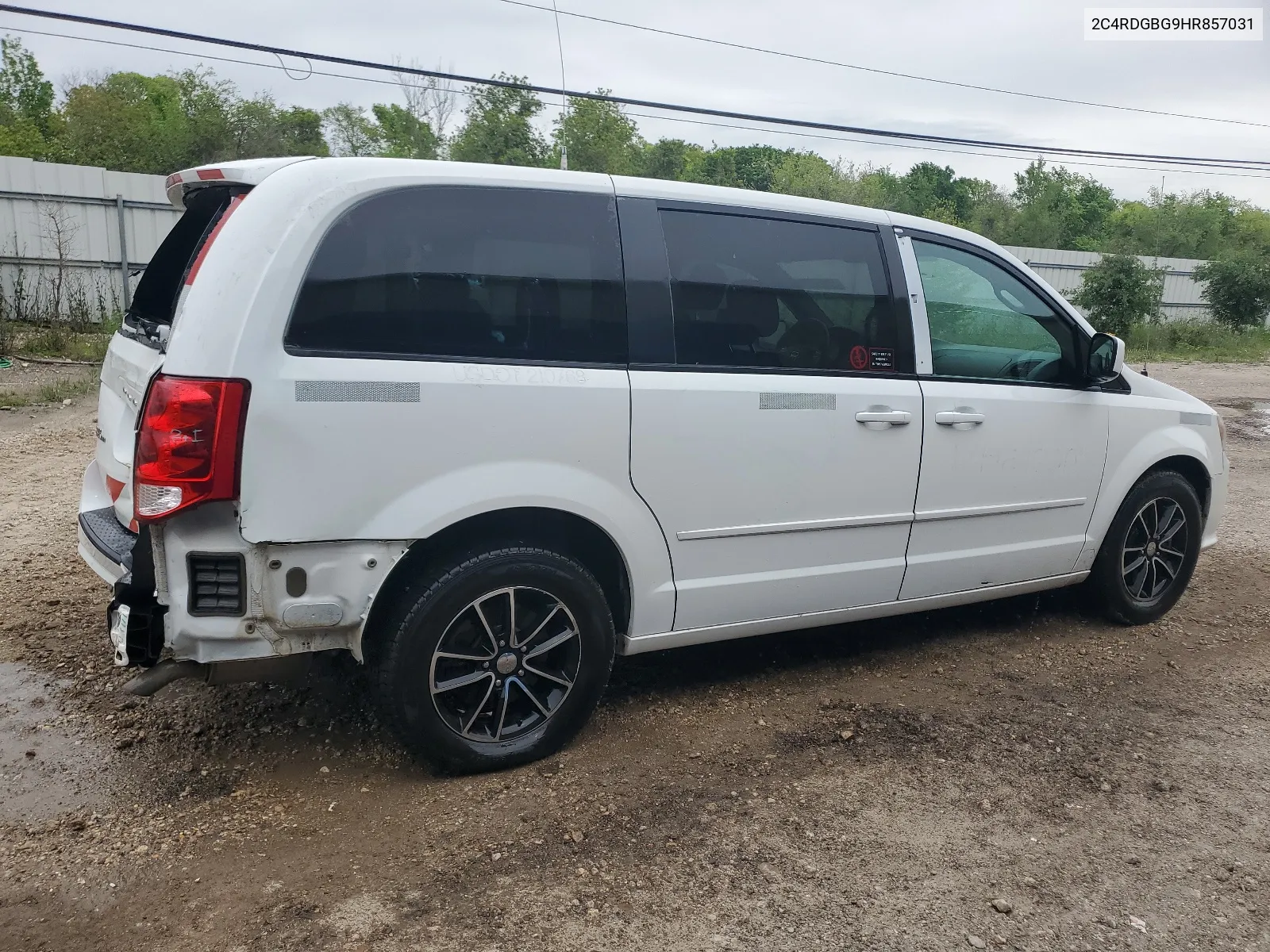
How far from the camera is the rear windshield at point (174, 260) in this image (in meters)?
3.33

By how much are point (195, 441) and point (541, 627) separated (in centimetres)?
122

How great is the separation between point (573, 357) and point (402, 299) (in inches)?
23.2

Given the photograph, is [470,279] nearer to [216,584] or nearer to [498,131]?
[216,584]

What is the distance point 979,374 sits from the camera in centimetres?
429

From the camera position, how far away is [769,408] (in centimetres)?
363

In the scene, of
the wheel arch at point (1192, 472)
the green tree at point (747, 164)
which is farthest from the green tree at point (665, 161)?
the wheel arch at point (1192, 472)

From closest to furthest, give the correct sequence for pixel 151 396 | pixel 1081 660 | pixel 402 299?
pixel 151 396 < pixel 402 299 < pixel 1081 660

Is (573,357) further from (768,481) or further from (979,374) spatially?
(979,374)

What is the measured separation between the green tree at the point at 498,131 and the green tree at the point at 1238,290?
19081 mm

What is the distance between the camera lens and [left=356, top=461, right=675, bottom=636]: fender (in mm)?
2980

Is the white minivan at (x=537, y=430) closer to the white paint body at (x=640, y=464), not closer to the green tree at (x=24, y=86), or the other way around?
the white paint body at (x=640, y=464)

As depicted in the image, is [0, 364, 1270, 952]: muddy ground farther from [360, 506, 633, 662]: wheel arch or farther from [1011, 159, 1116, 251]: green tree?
[1011, 159, 1116, 251]: green tree

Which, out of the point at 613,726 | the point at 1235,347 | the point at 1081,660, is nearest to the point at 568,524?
the point at 613,726

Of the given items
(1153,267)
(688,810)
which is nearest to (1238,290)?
(1153,267)
